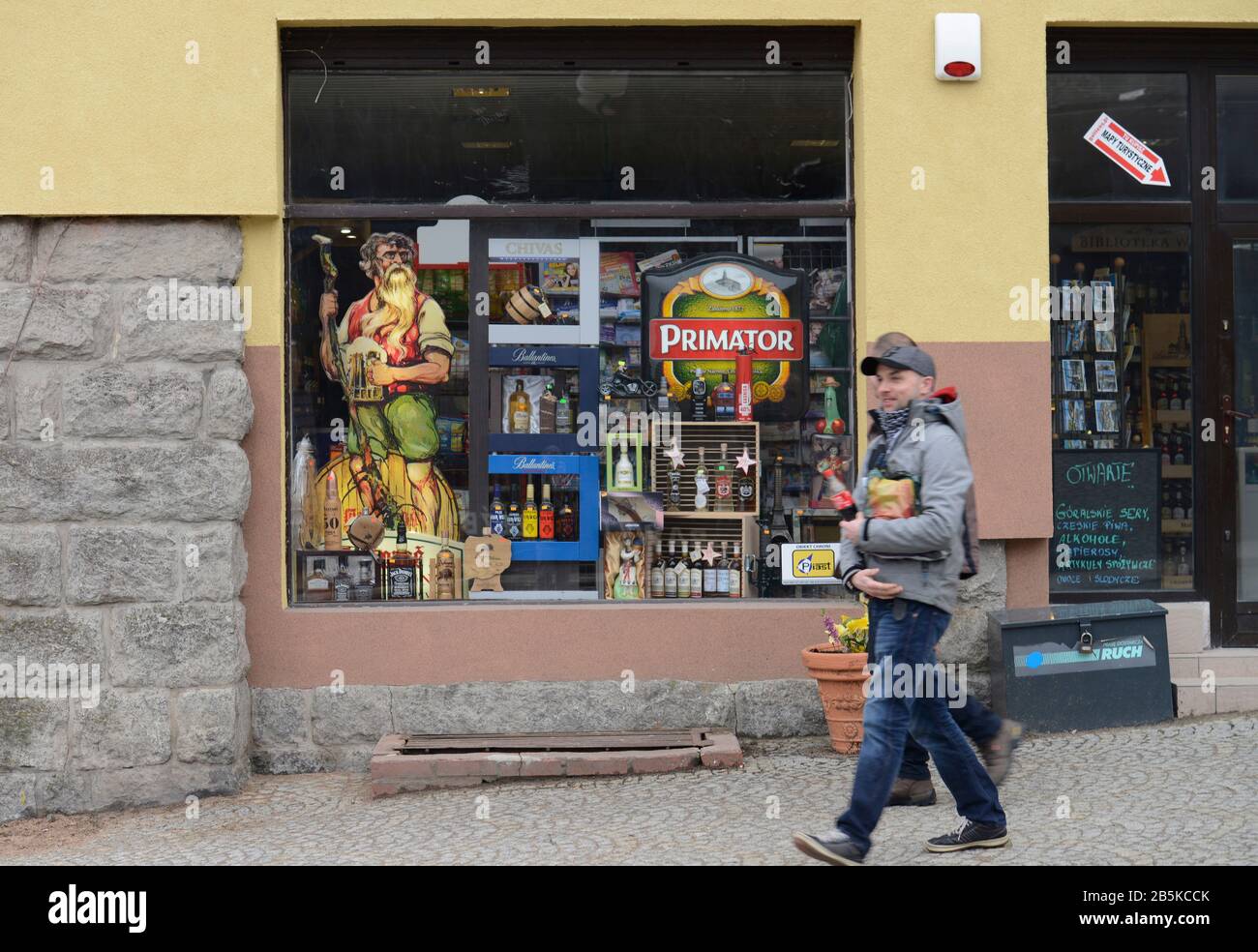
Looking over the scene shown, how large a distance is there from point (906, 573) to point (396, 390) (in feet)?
12.0

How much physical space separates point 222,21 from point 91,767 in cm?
382

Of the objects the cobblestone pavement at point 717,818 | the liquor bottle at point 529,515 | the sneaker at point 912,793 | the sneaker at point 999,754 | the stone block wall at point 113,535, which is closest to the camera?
the sneaker at point 999,754

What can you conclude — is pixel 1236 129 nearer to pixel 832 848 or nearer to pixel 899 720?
pixel 899 720

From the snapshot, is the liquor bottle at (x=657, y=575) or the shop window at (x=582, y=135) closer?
the shop window at (x=582, y=135)

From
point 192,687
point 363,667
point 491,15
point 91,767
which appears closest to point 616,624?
point 363,667

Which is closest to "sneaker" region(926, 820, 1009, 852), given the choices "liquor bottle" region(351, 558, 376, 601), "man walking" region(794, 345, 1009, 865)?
"man walking" region(794, 345, 1009, 865)

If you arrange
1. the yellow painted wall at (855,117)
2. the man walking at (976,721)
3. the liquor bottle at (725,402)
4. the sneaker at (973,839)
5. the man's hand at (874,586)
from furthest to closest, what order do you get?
the liquor bottle at (725,402), the yellow painted wall at (855,117), the sneaker at (973,839), the man walking at (976,721), the man's hand at (874,586)

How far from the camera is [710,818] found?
638cm

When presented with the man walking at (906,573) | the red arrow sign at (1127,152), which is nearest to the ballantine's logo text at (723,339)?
the red arrow sign at (1127,152)

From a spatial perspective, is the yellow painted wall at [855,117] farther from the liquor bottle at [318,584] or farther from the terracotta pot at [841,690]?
the terracotta pot at [841,690]

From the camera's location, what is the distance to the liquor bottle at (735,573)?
8000mm

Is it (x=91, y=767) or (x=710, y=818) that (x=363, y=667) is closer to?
(x=91, y=767)

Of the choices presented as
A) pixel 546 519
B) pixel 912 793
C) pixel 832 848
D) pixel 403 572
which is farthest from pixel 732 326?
pixel 832 848

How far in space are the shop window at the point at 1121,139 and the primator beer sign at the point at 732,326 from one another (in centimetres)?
169
